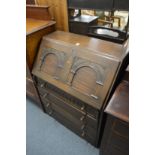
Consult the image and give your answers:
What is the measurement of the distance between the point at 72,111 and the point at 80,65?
0.49m

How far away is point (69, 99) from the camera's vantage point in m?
1.29

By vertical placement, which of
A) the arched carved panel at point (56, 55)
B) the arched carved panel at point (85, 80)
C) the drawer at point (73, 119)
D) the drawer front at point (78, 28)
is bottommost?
the drawer at point (73, 119)

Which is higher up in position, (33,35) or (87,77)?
(33,35)

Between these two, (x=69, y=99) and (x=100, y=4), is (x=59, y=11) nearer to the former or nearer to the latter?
(x=100, y=4)

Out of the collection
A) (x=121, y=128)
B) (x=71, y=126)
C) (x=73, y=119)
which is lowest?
(x=71, y=126)

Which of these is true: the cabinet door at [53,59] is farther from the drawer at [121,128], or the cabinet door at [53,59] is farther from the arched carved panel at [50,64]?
the drawer at [121,128]

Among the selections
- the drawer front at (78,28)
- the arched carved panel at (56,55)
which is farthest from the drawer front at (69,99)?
the drawer front at (78,28)

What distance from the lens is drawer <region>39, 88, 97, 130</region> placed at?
1250 mm

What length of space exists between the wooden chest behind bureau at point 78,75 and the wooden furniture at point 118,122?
0.10m

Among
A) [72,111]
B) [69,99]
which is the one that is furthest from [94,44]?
[72,111]

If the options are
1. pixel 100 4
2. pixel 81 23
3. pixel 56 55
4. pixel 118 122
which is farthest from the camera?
pixel 81 23

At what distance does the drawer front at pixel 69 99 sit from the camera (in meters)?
1.15

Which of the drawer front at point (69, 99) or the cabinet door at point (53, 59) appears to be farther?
the cabinet door at point (53, 59)

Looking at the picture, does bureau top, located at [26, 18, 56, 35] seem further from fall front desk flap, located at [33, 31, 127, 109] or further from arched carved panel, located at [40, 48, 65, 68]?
arched carved panel, located at [40, 48, 65, 68]
